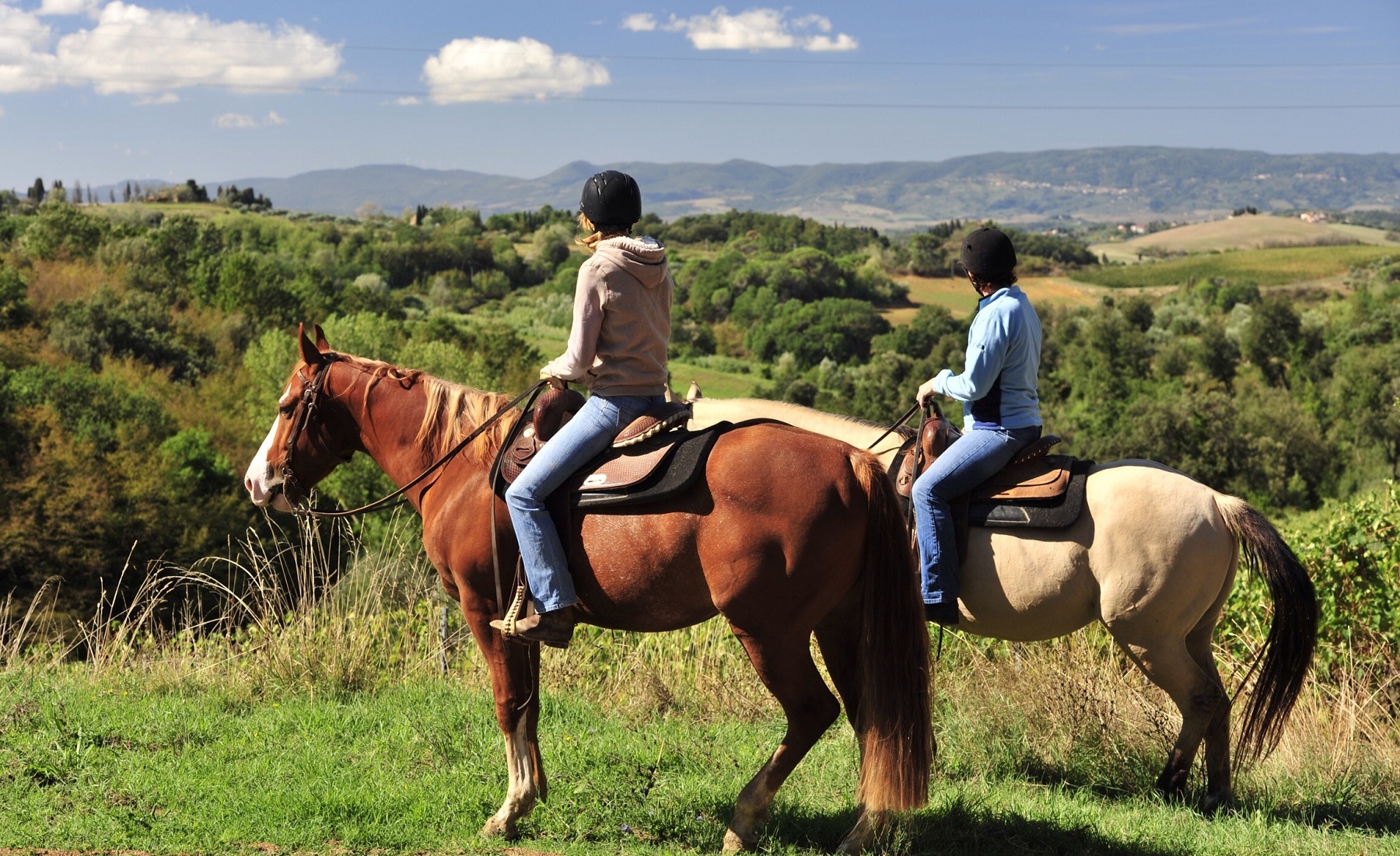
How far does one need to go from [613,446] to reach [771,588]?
2.86ft

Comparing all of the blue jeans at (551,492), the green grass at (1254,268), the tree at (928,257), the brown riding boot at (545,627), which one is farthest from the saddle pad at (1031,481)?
the green grass at (1254,268)

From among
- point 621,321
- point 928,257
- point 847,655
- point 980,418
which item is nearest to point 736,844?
point 847,655

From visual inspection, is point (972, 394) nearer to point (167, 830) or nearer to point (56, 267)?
point (167, 830)

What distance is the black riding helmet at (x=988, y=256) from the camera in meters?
5.13

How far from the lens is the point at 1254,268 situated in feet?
391

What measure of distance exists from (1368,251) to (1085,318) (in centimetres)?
6513

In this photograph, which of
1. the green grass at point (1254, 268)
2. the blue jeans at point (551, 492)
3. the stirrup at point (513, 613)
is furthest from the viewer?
the green grass at point (1254, 268)

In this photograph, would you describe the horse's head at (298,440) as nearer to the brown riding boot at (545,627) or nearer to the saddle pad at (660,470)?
the brown riding boot at (545,627)

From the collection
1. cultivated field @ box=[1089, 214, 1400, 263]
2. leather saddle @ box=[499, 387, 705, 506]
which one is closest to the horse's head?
leather saddle @ box=[499, 387, 705, 506]

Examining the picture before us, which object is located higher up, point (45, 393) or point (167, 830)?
point (167, 830)

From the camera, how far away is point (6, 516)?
31406 mm

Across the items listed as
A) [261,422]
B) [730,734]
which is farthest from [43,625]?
[261,422]

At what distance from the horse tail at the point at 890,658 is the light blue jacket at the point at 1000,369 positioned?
87cm

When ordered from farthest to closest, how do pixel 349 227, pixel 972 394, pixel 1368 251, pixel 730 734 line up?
1. pixel 349 227
2. pixel 1368 251
3. pixel 730 734
4. pixel 972 394
